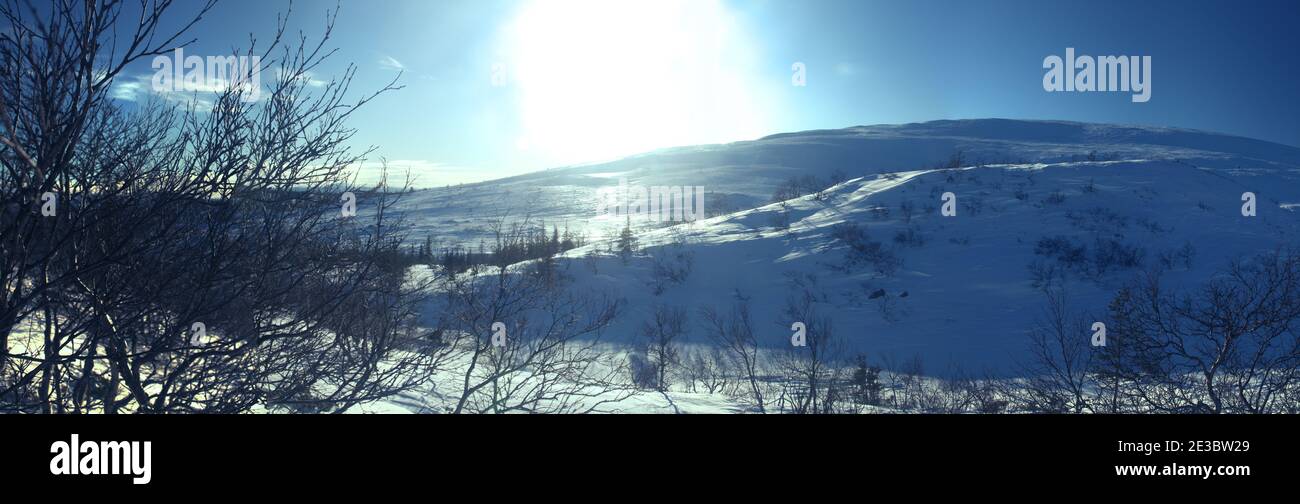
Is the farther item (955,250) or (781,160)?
(781,160)

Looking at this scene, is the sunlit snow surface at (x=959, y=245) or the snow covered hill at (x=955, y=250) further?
the snow covered hill at (x=955, y=250)

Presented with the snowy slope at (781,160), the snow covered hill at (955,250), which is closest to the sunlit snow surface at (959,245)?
the snow covered hill at (955,250)

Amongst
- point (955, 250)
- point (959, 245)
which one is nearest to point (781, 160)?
point (959, 245)

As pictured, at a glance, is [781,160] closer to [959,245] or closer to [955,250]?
[959,245]

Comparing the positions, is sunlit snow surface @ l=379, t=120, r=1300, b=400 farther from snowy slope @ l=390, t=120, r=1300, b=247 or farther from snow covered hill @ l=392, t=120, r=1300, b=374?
snowy slope @ l=390, t=120, r=1300, b=247

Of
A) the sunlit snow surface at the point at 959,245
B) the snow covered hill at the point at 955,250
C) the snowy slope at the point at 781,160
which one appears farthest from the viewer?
→ the snowy slope at the point at 781,160

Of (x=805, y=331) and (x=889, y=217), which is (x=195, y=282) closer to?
(x=805, y=331)

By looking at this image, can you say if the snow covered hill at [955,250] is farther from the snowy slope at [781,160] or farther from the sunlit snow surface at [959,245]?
the snowy slope at [781,160]

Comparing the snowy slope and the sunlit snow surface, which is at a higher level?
the snowy slope

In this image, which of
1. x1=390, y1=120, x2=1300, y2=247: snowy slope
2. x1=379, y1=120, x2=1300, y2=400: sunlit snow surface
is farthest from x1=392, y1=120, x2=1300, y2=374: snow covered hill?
x1=390, y1=120, x2=1300, y2=247: snowy slope

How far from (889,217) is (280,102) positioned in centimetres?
2185

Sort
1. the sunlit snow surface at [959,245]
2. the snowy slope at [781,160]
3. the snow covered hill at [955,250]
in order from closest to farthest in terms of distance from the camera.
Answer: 1. the sunlit snow surface at [959,245]
2. the snow covered hill at [955,250]
3. the snowy slope at [781,160]
